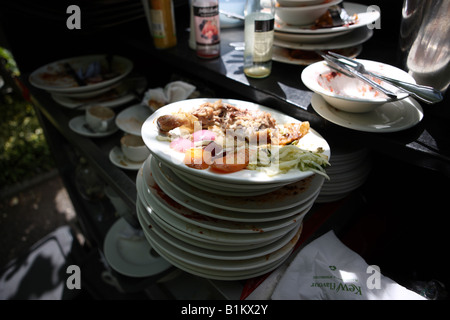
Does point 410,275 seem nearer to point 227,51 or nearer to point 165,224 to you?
point 165,224

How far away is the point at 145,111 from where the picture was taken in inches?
60.1

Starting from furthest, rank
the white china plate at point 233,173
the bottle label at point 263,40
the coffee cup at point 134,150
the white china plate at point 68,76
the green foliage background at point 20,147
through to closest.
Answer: the green foliage background at point 20,147 → the white china plate at point 68,76 → the coffee cup at point 134,150 → the bottle label at point 263,40 → the white china plate at point 233,173

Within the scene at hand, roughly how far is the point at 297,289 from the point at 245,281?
159mm

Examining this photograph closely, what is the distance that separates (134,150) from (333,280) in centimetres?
92

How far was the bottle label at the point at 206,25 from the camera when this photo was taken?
1.19m

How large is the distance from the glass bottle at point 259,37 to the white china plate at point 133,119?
0.60m

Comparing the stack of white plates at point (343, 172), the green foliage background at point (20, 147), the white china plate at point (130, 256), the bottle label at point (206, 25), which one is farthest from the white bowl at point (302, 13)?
the green foliage background at point (20, 147)

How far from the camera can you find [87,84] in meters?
1.65

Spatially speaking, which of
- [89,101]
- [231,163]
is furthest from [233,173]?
[89,101]

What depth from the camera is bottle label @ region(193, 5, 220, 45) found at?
119 centimetres

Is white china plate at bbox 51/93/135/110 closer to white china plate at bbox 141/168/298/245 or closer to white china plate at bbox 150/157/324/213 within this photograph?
white china plate at bbox 150/157/324/213

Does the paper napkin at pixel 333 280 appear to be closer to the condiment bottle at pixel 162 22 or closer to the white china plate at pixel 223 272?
the white china plate at pixel 223 272

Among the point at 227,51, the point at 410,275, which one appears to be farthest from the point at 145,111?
the point at 410,275

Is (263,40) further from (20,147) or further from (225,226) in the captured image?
(20,147)
